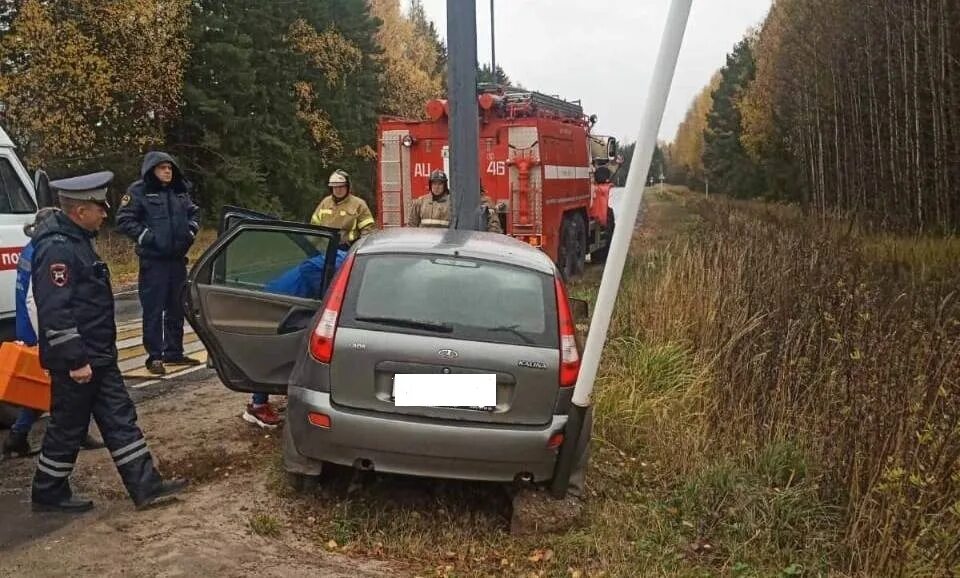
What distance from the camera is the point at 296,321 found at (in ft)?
17.3

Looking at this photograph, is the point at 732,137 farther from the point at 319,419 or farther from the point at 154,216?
the point at 319,419

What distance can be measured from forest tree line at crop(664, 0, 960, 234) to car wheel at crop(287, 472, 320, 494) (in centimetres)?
1367

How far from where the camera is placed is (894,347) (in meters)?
4.61

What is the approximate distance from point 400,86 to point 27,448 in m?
38.5

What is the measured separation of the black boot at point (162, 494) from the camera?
14.4 feet

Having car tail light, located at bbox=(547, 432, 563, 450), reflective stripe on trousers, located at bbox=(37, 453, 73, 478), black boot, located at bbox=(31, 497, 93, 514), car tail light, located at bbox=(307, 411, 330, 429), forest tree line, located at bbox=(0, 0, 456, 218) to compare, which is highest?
forest tree line, located at bbox=(0, 0, 456, 218)

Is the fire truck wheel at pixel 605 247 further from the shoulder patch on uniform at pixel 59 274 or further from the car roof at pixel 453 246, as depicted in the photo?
the shoulder patch on uniform at pixel 59 274

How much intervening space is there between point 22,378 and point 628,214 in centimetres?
375

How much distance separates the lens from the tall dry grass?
12.3 feet

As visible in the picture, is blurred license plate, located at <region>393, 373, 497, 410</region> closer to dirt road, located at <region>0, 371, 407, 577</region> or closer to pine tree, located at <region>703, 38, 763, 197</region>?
dirt road, located at <region>0, 371, 407, 577</region>

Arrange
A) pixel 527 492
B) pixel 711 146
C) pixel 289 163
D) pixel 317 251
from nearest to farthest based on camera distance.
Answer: pixel 527 492
pixel 317 251
pixel 289 163
pixel 711 146

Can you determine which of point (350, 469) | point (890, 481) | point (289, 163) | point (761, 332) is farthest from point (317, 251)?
point (289, 163)

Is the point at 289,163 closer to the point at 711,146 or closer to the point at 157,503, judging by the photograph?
the point at 157,503

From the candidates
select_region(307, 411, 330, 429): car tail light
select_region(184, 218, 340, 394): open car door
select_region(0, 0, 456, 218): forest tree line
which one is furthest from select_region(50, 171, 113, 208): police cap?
select_region(0, 0, 456, 218): forest tree line
